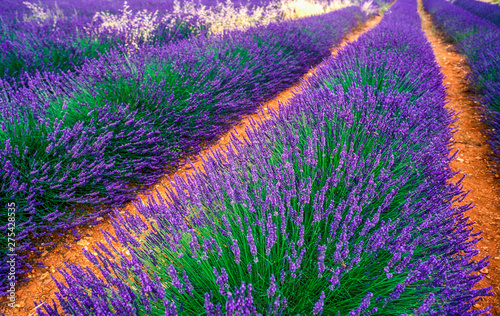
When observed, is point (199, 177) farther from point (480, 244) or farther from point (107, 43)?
point (107, 43)

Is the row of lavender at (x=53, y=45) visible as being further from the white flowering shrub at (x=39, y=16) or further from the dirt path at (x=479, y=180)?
the dirt path at (x=479, y=180)

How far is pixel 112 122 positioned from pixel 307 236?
2.27 metres

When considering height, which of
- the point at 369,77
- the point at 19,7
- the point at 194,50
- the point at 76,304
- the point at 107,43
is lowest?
the point at 76,304

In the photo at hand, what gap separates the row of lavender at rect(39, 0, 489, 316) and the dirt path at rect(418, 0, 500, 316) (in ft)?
1.90

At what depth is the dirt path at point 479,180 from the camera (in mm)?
1859

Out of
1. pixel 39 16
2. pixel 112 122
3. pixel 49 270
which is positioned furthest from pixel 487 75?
pixel 39 16

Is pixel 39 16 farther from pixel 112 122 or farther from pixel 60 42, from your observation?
pixel 112 122

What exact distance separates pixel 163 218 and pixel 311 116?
1.42 m

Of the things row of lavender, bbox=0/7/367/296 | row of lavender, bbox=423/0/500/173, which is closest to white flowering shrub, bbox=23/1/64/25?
row of lavender, bbox=0/7/367/296

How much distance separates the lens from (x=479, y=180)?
277 cm

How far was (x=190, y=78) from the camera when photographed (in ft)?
11.5

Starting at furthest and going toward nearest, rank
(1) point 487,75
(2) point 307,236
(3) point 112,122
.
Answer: (1) point 487,75 → (3) point 112,122 → (2) point 307,236

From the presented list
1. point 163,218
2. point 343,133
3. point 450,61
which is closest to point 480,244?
point 343,133

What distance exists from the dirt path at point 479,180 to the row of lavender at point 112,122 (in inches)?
110
